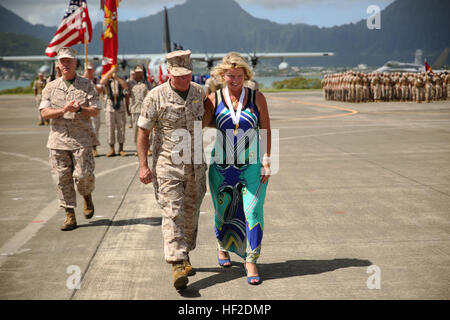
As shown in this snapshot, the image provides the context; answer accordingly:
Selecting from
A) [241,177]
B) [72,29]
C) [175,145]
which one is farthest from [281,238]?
[72,29]

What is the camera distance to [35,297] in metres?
3.74

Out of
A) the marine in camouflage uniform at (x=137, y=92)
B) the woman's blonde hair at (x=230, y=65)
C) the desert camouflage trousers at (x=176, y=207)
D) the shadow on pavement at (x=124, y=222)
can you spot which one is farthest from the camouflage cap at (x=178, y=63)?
the marine in camouflage uniform at (x=137, y=92)

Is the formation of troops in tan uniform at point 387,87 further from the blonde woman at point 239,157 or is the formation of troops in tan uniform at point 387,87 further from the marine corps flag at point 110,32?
the blonde woman at point 239,157

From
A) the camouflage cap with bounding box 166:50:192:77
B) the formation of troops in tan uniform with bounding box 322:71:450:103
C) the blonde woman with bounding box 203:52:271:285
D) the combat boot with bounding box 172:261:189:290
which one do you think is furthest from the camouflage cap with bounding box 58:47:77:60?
the formation of troops in tan uniform with bounding box 322:71:450:103

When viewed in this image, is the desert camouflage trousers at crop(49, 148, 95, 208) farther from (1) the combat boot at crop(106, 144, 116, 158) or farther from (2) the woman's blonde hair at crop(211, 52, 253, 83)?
(1) the combat boot at crop(106, 144, 116, 158)

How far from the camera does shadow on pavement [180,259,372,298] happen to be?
4.08 metres

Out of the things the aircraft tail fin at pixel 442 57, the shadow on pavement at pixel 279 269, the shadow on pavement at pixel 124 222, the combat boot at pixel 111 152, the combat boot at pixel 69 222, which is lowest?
the shadow on pavement at pixel 279 269

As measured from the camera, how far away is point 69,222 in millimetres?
5664

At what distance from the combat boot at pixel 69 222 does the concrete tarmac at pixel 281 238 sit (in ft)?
0.36

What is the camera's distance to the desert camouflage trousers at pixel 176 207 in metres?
3.94

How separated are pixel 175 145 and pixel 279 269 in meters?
1.46

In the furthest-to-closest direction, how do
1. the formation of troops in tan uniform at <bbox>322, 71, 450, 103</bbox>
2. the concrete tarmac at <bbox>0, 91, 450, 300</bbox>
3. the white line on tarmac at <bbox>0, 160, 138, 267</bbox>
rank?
1. the formation of troops in tan uniform at <bbox>322, 71, 450, 103</bbox>
2. the white line on tarmac at <bbox>0, 160, 138, 267</bbox>
3. the concrete tarmac at <bbox>0, 91, 450, 300</bbox>

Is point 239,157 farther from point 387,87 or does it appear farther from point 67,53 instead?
point 387,87

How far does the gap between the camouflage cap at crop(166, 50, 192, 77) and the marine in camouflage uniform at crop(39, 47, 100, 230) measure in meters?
2.09
